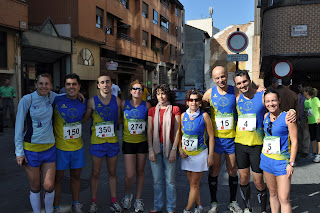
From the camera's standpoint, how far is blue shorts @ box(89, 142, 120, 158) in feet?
13.7

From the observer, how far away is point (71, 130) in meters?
3.97

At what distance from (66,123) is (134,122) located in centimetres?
91

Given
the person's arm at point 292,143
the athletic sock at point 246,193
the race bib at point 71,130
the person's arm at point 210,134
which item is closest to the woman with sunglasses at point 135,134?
the race bib at point 71,130

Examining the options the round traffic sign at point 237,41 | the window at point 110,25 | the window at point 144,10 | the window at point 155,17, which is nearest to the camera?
the round traffic sign at point 237,41

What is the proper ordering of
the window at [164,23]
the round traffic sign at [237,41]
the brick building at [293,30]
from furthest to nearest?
the window at [164,23] < the brick building at [293,30] < the round traffic sign at [237,41]

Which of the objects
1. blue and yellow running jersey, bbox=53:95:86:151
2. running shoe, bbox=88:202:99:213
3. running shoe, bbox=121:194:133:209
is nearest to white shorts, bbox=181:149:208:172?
running shoe, bbox=121:194:133:209

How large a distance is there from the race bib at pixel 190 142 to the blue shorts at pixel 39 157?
1.70 meters

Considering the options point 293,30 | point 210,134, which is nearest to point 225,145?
point 210,134

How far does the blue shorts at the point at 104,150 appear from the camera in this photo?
4180 millimetres

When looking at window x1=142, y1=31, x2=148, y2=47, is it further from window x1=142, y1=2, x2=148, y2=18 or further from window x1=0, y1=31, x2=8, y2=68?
window x1=0, y1=31, x2=8, y2=68

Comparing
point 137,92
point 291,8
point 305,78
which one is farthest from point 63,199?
point 305,78

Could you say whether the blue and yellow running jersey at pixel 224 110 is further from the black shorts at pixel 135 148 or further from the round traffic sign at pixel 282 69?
the round traffic sign at pixel 282 69

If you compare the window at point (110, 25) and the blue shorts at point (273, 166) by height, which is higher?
the window at point (110, 25)

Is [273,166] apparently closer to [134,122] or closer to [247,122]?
[247,122]
